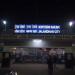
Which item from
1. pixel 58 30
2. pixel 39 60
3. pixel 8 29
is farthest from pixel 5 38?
pixel 39 60

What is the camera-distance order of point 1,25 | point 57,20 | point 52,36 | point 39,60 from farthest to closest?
point 57,20 → point 39,60 → point 1,25 → point 52,36

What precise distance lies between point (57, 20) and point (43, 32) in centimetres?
1203

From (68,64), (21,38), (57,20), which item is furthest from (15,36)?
(57,20)

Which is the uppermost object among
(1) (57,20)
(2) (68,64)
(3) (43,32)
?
(1) (57,20)

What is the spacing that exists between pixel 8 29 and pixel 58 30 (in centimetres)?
667

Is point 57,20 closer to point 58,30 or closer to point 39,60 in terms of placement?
point 39,60

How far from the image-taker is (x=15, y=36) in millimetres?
23734

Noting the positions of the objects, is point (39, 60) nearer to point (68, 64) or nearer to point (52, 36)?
point (68, 64)

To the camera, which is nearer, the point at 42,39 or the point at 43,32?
the point at 42,39

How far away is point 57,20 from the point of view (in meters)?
38.2

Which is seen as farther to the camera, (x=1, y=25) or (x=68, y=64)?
(x=1, y=25)

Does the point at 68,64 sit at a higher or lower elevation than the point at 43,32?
lower

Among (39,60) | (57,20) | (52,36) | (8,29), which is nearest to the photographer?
(52,36)

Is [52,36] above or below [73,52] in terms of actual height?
above
